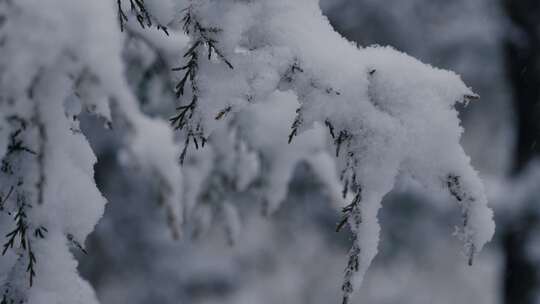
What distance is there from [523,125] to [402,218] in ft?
6.38

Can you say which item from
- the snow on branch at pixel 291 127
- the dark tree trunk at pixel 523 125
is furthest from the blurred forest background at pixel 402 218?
the snow on branch at pixel 291 127

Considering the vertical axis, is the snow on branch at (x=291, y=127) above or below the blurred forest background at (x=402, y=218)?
below

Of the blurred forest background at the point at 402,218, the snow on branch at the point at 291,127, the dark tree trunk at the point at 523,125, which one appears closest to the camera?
the snow on branch at the point at 291,127

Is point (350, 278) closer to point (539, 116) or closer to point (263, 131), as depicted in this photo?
point (263, 131)

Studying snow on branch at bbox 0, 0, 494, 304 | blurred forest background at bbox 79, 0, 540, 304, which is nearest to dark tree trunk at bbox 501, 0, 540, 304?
blurred forest background at bbox 79, 0, 540, 304

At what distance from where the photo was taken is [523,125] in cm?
500

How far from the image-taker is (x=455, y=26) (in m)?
5.50

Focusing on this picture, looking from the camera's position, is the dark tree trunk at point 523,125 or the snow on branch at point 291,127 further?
the dark tree trunk at point 523,125

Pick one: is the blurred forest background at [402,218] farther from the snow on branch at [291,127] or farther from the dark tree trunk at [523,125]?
the snow on branch at [291,127]

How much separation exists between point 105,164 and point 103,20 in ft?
16.3

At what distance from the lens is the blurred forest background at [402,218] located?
491 centimetres

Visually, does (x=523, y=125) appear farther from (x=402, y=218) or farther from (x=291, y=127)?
(x=291, y=127)

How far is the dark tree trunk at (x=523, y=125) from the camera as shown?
4812mm

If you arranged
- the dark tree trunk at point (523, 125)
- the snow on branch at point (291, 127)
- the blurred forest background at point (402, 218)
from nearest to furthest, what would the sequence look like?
the snow on branch at point (291, 127) < the dark tree trunk at point (523, 125) < the blurred forest background at point (402, 218)
